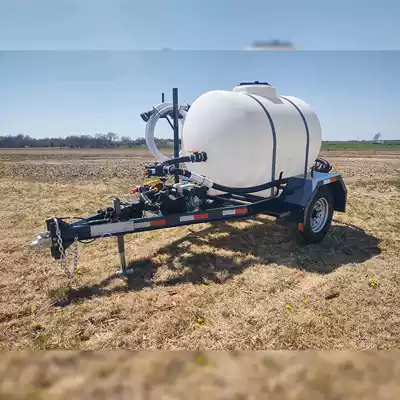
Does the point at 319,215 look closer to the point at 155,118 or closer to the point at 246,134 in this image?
the point at 246,134

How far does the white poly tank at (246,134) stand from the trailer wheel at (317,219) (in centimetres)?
71

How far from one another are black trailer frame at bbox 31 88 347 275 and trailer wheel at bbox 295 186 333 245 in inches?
4.3

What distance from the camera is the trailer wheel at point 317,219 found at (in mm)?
5841

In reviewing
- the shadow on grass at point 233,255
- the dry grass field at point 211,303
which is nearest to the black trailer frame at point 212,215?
the shadow on grass at point 233,255

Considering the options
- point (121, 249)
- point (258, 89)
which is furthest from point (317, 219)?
point (121, 249)

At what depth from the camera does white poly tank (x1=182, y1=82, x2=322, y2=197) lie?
527 cm

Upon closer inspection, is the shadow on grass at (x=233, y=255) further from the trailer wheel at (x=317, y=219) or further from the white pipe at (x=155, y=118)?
the white pipe at (x=155, y=118)

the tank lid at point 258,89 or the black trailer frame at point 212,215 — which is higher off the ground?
the tank lid at point 258,89

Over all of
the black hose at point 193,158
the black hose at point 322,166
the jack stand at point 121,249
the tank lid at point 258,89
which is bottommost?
the jack stand at point 121,249

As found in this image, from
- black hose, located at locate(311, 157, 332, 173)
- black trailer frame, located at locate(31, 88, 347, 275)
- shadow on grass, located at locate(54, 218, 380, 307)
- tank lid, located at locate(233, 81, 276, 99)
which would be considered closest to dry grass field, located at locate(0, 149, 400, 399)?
shadow on grass, located at locate(54, 218, 380, 307)

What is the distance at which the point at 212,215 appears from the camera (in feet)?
17.4

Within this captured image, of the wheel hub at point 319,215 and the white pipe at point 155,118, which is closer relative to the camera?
the wheel hub at point 319,215

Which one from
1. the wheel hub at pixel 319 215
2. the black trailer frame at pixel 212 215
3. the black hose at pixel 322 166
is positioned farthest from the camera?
the black hose at pixel 322 166

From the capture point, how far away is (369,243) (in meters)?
6.24
